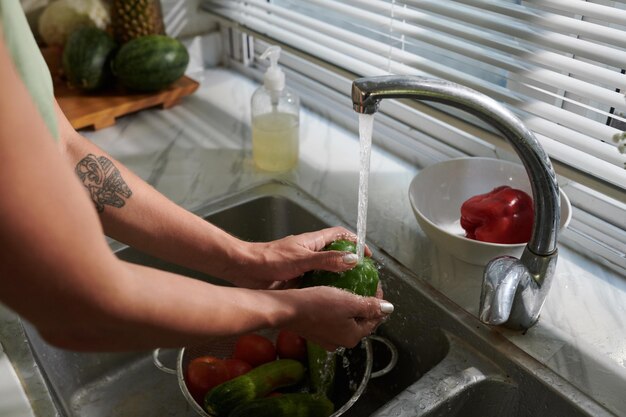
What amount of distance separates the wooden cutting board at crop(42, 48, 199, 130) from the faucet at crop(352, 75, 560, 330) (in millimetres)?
862

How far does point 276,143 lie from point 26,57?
2.18 ft

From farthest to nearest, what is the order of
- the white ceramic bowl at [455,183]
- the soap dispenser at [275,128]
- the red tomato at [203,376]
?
the soap dispenser at [275,128]
the white ceramic bowl at [455,183]
the red tomato at [203,376]

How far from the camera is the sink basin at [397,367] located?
804 mm

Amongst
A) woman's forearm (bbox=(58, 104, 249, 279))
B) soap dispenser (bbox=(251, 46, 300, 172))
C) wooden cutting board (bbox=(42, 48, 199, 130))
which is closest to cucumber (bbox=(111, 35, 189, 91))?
wooden cutting board (bbox=(42, 48, 199, 130))

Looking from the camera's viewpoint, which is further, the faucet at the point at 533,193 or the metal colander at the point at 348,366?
the metal colander at the point at 348,366

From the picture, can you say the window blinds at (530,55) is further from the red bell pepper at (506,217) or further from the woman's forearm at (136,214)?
the woman's forearm at (136,214)

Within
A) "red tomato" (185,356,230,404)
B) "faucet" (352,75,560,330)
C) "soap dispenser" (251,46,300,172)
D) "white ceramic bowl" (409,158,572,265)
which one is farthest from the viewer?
"soap dispenser" (251,46,300,172)

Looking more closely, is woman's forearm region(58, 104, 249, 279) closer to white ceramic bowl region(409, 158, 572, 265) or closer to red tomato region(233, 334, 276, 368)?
red tomato region(233, 334, 276, 368)

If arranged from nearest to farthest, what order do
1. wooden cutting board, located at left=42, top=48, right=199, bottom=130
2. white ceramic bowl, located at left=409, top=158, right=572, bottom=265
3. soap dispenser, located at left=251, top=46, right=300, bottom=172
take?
white ceramic bowl, located at left=409, top=158, right=572, bottom=265 → soap dispenser, located at left=251, top=46, right=300, bottom=172 → wooden cutting board, located at left=42, top=48, right=199, bottom=130

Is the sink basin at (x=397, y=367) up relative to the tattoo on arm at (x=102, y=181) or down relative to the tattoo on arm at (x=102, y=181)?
down

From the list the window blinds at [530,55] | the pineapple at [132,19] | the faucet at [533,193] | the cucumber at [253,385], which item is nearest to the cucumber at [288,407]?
the cucumber at [253,385]

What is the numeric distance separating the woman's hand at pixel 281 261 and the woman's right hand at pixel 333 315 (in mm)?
93

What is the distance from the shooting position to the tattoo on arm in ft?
2.72

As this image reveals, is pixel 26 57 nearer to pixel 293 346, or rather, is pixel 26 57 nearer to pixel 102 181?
pixel 102 181
